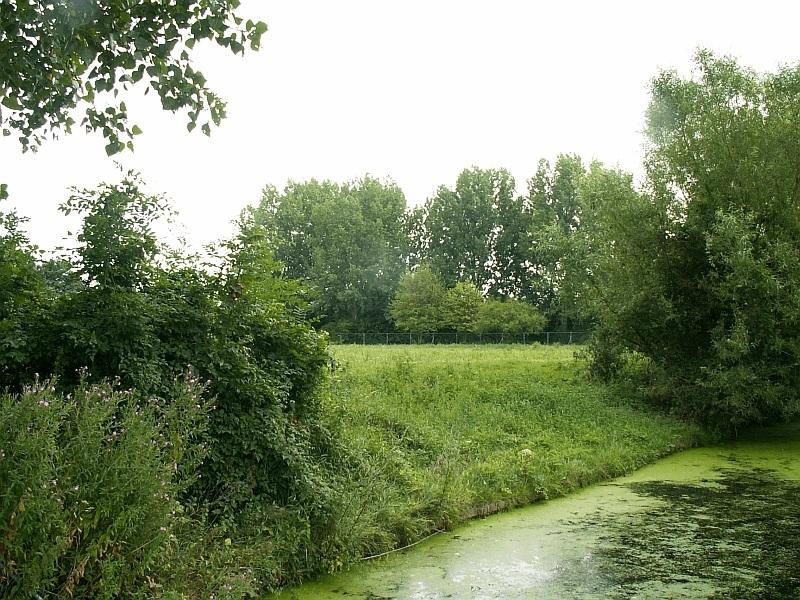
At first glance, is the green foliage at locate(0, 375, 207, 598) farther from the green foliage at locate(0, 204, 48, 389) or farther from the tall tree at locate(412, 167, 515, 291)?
the tall tree at locate(412, 167, 515, 291)

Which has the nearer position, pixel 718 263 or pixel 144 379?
pixel 144 379

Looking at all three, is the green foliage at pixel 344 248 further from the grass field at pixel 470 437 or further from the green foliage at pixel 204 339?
the green foliage at pixel 204 339

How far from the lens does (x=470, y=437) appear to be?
12945mm

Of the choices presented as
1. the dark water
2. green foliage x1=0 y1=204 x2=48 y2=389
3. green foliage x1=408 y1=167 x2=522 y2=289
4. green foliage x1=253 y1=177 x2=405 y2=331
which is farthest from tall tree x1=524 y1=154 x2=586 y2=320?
green foliage x1=0 y1=204 x2=48 y2=389

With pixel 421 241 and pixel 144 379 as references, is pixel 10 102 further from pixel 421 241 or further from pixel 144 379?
pixel 421 241

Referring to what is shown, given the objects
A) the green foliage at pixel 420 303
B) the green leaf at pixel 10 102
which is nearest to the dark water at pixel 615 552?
the green leaf at pixel 10 102

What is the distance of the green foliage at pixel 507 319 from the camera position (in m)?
46.2

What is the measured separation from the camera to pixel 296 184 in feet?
205

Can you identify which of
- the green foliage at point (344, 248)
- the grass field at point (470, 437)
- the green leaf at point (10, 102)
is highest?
the green foliage at point (344, 248)

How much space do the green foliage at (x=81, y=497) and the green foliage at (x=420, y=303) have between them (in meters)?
45.1

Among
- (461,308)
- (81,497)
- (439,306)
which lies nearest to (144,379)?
(81,497)

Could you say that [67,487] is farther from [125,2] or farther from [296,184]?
[296,184]

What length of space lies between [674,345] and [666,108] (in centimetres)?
1317

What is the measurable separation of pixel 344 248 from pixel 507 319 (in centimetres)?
1405
